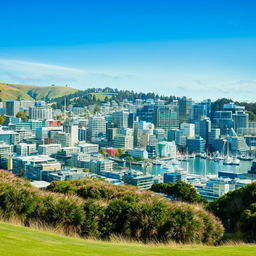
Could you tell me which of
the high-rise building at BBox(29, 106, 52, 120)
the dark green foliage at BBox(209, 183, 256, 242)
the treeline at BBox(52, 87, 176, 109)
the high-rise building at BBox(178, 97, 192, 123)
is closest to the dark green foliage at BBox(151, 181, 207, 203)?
the dark green foliage at BBox(209, 183, 256, 242)

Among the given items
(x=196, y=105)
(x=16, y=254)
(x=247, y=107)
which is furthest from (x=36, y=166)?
(x=247, y=107)

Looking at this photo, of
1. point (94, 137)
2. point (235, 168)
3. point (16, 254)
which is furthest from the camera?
point (94, 137)

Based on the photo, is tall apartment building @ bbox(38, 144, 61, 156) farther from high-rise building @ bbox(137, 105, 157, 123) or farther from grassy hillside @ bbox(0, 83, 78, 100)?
grassy hillside @ bbox(0, 83, 78, 100)

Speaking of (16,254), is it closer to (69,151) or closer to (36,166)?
(36,166)

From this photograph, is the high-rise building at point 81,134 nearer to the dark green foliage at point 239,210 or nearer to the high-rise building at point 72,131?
the high-rise building at point 72,131

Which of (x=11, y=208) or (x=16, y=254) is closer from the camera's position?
(x=16, y=254)

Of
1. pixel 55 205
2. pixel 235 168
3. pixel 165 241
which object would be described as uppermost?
pixel 55 205
